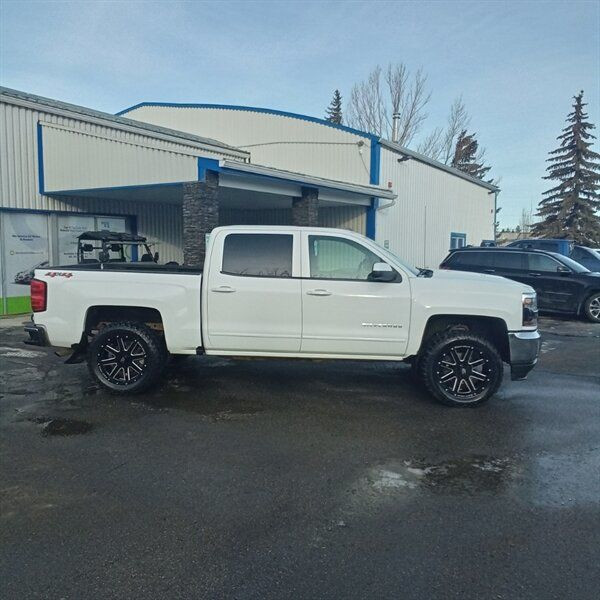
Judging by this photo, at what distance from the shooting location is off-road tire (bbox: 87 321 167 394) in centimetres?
573

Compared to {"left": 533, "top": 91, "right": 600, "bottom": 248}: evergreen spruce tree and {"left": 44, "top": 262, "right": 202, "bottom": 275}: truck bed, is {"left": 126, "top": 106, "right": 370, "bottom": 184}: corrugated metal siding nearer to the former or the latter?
{"left": 44, "top": 262, "right": 202, "bottom": 275}: truck bed

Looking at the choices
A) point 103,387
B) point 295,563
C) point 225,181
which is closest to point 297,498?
point 295,563

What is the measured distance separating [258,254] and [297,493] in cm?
295

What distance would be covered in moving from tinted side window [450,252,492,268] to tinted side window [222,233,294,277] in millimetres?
9498

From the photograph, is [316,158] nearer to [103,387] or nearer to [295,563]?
[103,387]

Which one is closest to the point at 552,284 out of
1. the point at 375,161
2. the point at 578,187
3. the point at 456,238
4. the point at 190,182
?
the point at 375,161

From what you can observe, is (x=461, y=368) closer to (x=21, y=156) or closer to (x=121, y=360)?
(x=121, y=360)

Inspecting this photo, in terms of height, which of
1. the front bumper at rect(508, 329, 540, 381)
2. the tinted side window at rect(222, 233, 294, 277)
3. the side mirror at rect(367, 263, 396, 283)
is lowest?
the front bumper at rect(508, 329, 540, 381)

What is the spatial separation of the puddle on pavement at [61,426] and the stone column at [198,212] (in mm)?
6085

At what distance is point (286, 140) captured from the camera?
19531 millimetres

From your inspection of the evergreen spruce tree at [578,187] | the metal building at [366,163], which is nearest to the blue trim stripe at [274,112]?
the metal building at [366,163]

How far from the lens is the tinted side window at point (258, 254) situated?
18.4ft

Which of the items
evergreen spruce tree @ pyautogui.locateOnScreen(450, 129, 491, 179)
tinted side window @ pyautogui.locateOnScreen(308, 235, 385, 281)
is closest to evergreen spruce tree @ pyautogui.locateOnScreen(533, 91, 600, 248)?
evergreen spruce tree @ pyautogui.locateOnScreen(450, 129, 491, 179)

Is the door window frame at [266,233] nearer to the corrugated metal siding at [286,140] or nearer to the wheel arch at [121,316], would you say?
the wheel arch at [121,316]
